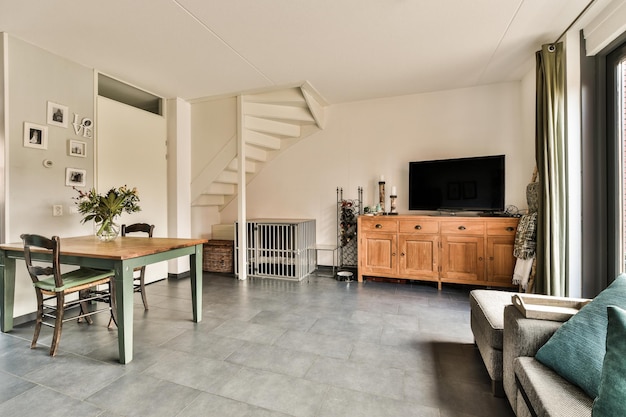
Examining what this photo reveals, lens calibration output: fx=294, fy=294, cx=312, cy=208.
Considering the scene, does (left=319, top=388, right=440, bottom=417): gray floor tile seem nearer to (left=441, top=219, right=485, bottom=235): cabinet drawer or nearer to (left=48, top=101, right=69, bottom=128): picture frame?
(left=441, top=219, right=485, bottom=235): cabinet drawer

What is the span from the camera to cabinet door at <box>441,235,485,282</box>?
12.1 feet

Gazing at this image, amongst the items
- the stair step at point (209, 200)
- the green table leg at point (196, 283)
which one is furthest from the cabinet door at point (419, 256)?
the stair step at point (209, 200)

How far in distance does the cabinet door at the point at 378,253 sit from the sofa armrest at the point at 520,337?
2466mm

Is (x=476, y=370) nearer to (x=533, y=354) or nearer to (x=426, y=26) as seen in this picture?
(x=533, y=354)

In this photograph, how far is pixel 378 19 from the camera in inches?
102

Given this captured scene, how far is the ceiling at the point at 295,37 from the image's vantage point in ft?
7.94

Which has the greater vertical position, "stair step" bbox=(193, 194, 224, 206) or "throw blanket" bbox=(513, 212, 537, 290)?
"stair step" bbox=(193, 194, 224, 206)

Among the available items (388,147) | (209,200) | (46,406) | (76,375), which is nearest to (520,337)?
(46,406)

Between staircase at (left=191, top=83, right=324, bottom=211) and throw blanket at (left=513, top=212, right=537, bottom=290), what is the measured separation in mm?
3136

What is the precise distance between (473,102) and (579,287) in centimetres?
267

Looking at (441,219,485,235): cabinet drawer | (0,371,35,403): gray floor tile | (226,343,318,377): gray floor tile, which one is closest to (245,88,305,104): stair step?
(441,219,485,235): cabinet drawer

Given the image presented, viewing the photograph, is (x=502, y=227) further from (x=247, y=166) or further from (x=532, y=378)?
(x=247, y=166)

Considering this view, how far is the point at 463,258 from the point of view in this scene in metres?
3.75

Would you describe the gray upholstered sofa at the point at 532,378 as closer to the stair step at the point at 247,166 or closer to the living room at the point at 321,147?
the living room at the point at 321,147
